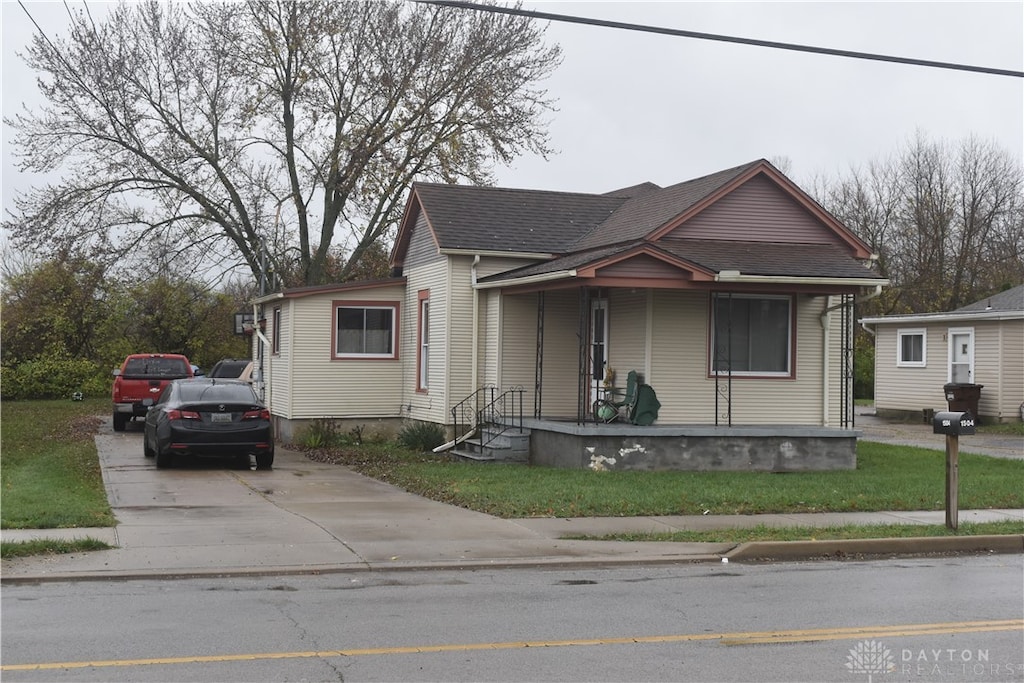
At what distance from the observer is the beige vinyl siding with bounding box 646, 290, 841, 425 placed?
19.7m

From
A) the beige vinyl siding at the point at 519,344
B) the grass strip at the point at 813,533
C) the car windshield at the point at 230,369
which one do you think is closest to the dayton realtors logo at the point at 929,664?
the grass strip at the point at 813,533

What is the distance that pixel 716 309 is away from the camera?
1889cm

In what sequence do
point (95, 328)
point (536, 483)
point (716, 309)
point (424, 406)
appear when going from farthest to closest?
point (95, 328)
point (424, 406)
point (716, 309)
point (536, 483)

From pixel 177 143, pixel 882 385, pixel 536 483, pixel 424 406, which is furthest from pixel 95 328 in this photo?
pixel 536 483

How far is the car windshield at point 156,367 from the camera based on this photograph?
28.0 metres

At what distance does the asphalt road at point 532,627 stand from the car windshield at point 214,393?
918 centimetres

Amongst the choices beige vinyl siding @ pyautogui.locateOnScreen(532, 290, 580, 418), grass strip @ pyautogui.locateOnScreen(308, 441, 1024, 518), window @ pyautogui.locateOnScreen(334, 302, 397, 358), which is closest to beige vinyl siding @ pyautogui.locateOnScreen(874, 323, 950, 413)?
grass strip @ pyautogui.locateOnScreen(308, 441, 1024, 518)

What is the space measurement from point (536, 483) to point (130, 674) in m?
9.63

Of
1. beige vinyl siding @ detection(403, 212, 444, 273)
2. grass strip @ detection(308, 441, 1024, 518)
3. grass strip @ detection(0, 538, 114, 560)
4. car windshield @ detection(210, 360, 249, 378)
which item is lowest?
grass strip @ detection(0, 538, 114, 560)

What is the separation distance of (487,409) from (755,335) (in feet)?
17.6

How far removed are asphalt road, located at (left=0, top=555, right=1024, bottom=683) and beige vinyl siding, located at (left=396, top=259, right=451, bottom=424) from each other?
11541mm

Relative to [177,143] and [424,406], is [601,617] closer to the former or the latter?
[424,406]

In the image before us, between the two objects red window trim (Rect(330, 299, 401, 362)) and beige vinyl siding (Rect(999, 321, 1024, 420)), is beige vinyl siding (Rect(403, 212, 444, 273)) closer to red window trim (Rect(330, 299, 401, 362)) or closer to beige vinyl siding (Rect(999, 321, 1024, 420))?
red window trim (Rect(330, 299, 401, 362))

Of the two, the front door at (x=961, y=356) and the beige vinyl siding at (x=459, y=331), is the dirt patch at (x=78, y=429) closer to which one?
the beige vinyl siding at (x=459, y=331)
